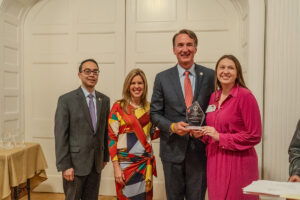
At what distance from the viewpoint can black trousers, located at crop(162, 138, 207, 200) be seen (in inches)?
79.0

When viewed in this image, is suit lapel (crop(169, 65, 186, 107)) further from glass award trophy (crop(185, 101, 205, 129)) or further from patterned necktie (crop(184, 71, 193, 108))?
glass award trophy (crop(185, 101, 205, 129))

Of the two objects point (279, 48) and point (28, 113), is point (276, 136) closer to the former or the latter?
point (279, 48)

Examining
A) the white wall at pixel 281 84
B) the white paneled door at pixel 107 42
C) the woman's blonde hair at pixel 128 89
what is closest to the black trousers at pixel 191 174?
the woman's blonde hair at pixel 128 89

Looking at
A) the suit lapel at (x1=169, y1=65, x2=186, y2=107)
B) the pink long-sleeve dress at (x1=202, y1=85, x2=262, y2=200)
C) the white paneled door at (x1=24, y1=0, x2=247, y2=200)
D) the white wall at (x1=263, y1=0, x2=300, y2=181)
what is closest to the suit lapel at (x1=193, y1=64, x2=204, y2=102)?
the suit lapel at (x1=169, y1=65, x2=186, y2=107)

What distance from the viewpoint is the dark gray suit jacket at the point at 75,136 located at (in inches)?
94.1

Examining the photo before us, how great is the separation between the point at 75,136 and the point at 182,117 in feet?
3.39

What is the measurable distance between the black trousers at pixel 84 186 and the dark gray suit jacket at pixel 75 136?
0.31 feet

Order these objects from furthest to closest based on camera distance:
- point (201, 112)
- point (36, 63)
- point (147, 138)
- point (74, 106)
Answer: point (36, 63)
point (74, 106)
point (147, 138)
point (201, 112)

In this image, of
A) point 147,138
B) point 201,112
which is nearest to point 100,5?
point 147,138

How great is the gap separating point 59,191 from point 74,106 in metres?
2.13

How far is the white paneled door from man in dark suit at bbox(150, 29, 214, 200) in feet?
5.27

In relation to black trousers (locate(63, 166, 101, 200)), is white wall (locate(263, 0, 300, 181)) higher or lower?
higher

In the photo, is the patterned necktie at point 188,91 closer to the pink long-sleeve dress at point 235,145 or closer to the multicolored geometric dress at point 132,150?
the pink long-sleeve dress at point 235,145

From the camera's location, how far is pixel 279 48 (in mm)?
→ 2740
